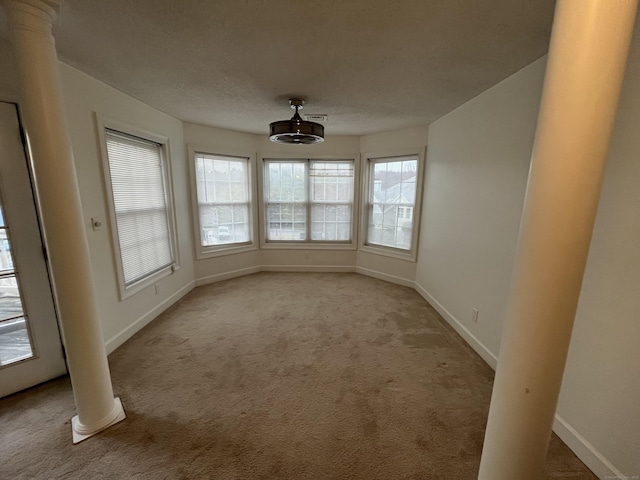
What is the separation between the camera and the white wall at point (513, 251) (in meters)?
1.29

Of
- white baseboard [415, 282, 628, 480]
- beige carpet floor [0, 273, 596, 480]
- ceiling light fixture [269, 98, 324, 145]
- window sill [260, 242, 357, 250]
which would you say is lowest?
beige carpet floor [0, 273, 596, 480]

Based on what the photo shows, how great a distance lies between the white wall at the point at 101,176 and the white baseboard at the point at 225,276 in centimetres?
83

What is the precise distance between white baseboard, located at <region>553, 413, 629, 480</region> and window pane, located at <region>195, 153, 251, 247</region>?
14.0 ft

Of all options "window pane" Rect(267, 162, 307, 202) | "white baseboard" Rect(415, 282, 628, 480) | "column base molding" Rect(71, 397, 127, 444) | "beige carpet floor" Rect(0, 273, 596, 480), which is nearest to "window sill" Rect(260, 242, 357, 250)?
"window pane" Rect(267, 162, 307, 202)

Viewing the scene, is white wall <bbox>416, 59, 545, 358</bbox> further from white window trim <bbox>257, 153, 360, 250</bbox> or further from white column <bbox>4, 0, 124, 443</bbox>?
white column <bbox>4, 0, 124, 443</bbox>

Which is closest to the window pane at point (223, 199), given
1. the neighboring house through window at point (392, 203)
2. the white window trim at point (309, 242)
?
the white window trim at point (309, 242)

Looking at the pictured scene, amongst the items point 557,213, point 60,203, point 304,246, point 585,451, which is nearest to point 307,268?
point 304,246

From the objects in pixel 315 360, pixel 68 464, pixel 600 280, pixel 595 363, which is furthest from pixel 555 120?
pixel 68 464

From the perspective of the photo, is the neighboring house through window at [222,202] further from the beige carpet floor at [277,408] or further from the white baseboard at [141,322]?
the beige carpet floor at [277,408]

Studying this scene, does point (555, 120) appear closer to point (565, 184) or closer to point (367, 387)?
point (565, 184)

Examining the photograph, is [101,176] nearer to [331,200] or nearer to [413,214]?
[331,200]

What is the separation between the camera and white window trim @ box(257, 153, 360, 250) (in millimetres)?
4465

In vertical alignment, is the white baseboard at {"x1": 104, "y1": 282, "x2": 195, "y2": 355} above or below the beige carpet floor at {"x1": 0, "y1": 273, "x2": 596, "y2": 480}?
above

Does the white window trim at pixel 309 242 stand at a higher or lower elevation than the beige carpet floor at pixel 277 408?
higher
